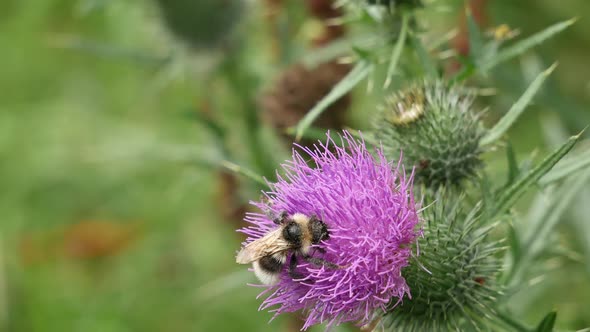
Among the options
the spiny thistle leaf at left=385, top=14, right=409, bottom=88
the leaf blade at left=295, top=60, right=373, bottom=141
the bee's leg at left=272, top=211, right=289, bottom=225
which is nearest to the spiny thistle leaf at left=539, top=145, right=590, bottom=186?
the spiny thistle leaf at left=385, top=14, right=409, bottom=88

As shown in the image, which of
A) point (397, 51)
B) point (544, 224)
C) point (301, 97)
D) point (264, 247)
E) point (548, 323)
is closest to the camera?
point (548, 323)

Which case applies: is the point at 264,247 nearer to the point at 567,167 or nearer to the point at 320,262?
the point at 320,262

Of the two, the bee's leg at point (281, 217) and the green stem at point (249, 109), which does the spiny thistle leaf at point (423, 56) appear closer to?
the bee's leg at point (281, 217)

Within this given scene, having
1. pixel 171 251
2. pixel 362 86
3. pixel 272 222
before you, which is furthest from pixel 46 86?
pixel 272 222

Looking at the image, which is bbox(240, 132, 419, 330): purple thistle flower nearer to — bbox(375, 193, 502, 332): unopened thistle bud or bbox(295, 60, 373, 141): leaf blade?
bbox(375, 193, 502, 332): unopened thistle bud

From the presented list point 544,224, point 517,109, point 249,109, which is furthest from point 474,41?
point 249,109

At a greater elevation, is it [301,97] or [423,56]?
[301,97]

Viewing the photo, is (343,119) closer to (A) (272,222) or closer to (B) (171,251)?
(A) (272,222)
